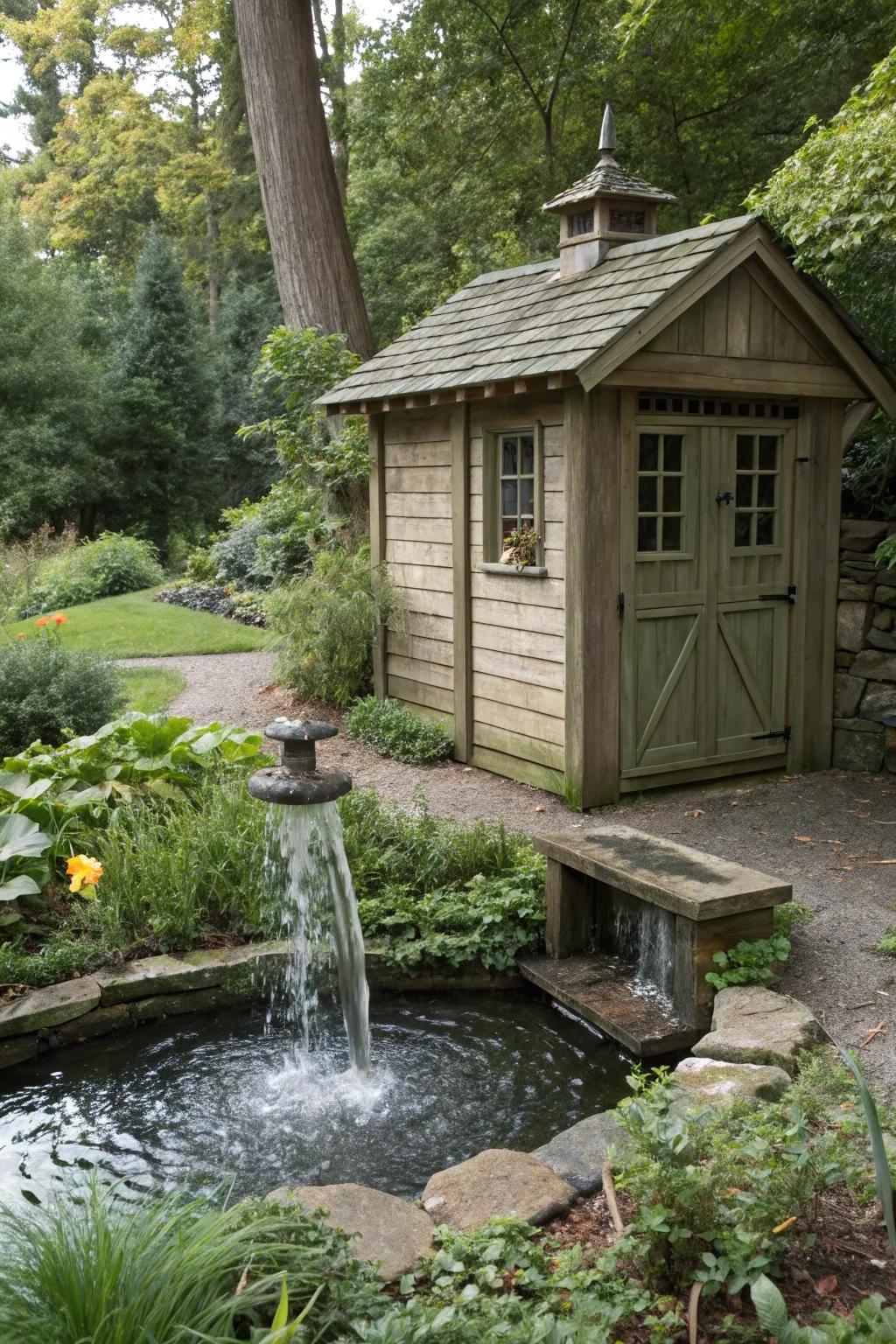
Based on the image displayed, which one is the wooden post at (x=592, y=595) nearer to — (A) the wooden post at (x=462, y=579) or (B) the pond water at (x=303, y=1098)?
(A) the wooden post at (x=462, y=579)

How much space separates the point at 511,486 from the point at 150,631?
7.58 m

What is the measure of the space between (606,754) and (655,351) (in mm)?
2426

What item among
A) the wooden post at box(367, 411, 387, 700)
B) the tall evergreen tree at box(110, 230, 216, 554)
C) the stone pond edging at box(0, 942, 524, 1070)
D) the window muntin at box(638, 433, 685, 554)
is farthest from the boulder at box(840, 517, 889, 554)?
the tall evergreen tree at box(110, 230, 216, 554)

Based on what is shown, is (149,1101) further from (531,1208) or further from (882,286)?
(882,286)

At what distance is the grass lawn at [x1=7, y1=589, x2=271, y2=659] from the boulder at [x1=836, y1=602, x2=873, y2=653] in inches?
241

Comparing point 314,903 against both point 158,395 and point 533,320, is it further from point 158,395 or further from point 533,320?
point 158,395

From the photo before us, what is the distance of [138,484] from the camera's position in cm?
2633

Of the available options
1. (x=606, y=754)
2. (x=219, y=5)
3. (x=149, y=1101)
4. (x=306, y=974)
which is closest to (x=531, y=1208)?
(x=149, y=1101)

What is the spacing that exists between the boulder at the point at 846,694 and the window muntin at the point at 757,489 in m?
1.13

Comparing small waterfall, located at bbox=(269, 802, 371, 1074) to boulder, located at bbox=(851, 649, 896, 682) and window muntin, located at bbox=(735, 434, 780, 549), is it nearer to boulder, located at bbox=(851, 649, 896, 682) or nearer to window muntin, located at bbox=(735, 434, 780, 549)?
window muntin, located at bbox=(735, 434, 780, 549)

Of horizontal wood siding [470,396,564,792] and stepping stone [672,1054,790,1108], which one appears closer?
stepping stone [672,1054,790,1108]

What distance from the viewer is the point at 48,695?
802 cm

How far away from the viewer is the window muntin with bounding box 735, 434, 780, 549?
761cm

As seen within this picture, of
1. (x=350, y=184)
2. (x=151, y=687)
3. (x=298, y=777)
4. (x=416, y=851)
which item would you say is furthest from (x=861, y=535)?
(x=350, y=184)
